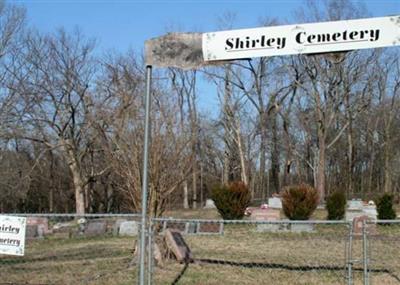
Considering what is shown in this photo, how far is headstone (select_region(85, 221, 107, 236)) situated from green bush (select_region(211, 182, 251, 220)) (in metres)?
7.29

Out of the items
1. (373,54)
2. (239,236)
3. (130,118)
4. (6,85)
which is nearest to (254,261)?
(239,236)

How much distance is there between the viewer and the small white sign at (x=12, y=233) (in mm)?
7254

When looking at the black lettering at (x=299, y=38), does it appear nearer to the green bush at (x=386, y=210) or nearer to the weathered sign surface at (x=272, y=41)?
the weathered sign surface at (x=272, y=41)

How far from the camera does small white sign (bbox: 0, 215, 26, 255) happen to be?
7.25 m

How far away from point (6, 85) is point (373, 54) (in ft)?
97.2

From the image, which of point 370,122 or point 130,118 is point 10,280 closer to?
point 130,118

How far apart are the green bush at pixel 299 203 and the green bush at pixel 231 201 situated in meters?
2.37

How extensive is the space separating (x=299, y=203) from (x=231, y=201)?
136 inches

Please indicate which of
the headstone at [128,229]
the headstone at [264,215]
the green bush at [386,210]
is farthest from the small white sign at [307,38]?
the green bush at [386,210]

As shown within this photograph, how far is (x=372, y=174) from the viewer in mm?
61594

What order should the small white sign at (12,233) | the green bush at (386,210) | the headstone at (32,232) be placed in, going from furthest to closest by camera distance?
the green bush at (386,210)
the headstone at (32,232)
the small white sign at (12,233)

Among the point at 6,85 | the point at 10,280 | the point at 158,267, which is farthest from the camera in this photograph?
the point at 6,85

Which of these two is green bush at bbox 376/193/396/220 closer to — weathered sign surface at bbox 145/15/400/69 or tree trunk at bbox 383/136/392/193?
weathered sign surface at bbox 145/15/400/69

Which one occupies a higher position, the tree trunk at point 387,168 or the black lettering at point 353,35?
the tree trunk at point 387,168
